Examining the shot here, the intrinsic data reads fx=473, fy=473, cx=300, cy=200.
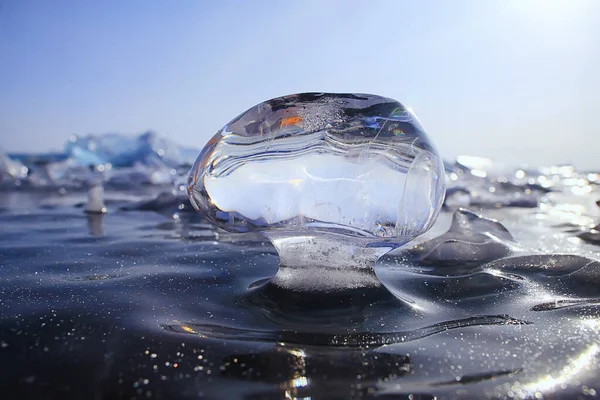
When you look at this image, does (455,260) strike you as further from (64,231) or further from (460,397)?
(64,231)

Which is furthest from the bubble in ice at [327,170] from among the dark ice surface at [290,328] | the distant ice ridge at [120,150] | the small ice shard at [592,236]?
the distant ice ridge at [120,150]

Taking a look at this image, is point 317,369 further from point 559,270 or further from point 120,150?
point 120,150

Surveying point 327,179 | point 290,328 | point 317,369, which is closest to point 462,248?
point 327,179

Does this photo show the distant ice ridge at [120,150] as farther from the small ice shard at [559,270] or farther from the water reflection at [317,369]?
the water reflection at [317,369]

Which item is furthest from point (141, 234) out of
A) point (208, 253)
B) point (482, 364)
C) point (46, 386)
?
point (482, 364)

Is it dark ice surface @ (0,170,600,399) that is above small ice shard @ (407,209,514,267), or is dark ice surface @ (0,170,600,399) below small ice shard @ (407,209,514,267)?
above

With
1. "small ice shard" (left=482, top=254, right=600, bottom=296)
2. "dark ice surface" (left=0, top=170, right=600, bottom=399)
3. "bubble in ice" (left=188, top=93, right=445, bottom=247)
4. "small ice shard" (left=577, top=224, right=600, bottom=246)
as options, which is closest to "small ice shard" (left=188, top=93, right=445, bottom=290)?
"bubble in ice" (left=188, top=93, right=445, bottom=247)

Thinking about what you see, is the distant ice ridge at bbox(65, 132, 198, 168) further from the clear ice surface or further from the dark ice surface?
the dark ice surface
